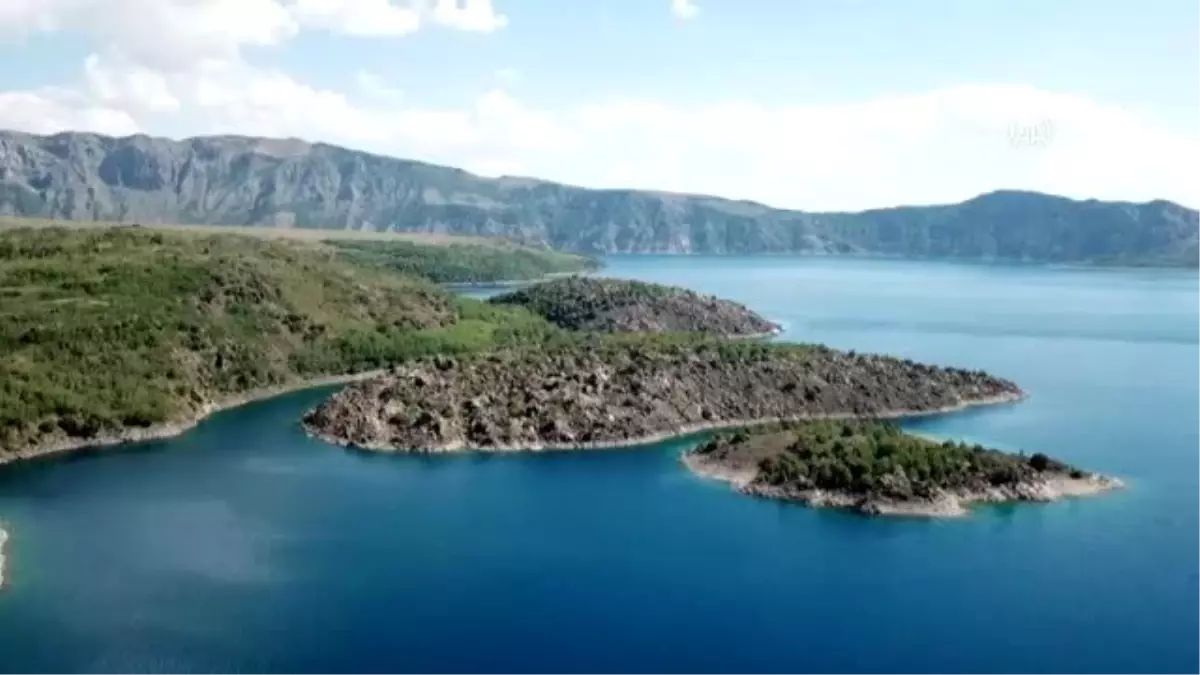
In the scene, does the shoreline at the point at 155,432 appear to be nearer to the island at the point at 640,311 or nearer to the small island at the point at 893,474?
the small island at the point at 893,474

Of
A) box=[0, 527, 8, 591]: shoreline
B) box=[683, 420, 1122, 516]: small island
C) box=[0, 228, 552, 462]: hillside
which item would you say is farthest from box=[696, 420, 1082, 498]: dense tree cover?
box=[0, 228, 552, 462]: hillside

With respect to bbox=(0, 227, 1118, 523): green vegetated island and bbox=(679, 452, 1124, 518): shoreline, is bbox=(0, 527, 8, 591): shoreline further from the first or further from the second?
bbox=(679, 452, 1124, 518): shoreline

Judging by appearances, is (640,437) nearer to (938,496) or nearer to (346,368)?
(938,496)

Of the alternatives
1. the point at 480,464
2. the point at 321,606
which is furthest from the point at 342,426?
the point at 321,606

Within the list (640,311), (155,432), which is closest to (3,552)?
(155,432)

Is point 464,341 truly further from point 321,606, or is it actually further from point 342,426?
point 321,606

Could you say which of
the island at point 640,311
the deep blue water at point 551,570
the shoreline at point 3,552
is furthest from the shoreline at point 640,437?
the island at point 640,311
